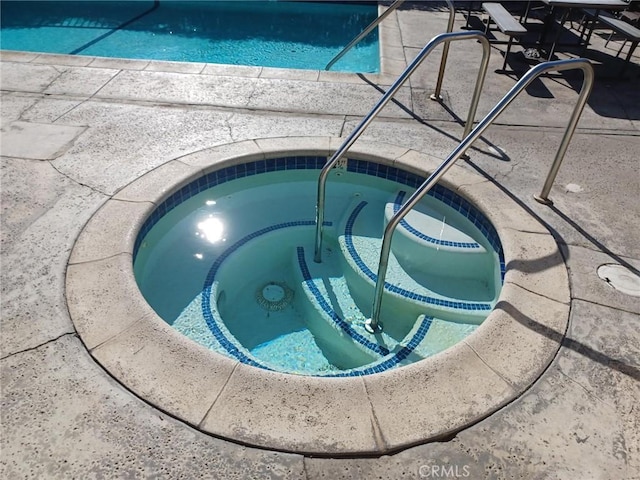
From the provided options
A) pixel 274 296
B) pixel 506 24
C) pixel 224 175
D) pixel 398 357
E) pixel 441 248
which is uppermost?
pixel 506 24

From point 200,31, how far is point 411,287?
28.5ft

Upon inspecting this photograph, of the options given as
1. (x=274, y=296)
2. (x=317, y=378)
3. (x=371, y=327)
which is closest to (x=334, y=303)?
(x=371, y=327)

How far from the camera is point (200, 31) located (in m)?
10.3

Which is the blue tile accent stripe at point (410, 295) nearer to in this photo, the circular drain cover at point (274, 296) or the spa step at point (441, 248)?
the spa step at point (441, 248)

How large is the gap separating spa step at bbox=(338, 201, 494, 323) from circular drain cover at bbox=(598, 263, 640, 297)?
87 centimetres

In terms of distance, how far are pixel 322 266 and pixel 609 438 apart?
8.67 feet

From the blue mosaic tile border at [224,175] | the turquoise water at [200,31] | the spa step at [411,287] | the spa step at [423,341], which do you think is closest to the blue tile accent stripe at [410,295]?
the spa step at [411,287]

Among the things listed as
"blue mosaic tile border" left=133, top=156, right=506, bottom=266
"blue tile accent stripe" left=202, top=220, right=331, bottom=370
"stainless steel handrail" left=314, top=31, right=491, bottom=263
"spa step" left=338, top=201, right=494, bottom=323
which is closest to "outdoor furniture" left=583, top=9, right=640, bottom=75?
"stainless steel handrail" left=314, top=31, right=491, bottom=263

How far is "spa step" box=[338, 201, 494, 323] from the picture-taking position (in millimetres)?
3887

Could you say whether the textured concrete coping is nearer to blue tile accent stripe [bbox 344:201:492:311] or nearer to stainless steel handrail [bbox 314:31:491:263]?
blue tile accent stripe [bbox 344:201:492:311]

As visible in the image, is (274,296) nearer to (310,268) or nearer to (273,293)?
(273,293)

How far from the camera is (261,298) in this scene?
4398 mm

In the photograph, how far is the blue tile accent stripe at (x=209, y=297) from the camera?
11.4 feet

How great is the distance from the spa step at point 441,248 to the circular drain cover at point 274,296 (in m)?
1.10
